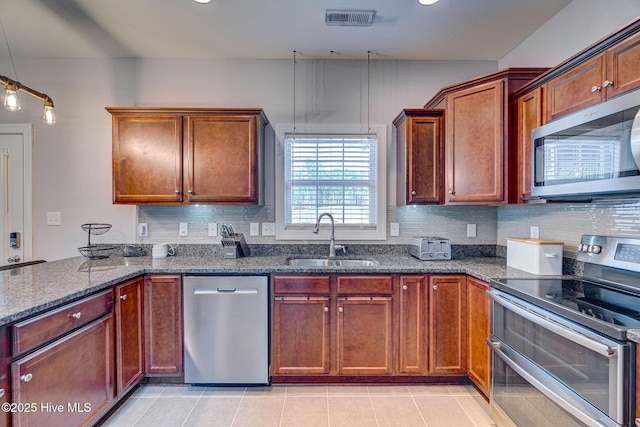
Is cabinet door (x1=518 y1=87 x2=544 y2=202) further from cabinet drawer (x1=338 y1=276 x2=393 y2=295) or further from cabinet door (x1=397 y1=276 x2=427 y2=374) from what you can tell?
cabinet drawer (x1=338 y1=276 x2=393 y2=295)

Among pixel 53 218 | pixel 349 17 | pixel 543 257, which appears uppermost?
pixel 349 17

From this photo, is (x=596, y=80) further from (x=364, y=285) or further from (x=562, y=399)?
(x=364, y=285)

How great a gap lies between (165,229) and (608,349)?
306 centimetres

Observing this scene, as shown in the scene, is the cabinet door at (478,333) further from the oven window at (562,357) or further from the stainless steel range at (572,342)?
the oven window at (562,357)

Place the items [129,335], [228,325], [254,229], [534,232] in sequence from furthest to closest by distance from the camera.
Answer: [254,229], [534,232], [228,325], [129,335]

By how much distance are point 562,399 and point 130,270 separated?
2536mm

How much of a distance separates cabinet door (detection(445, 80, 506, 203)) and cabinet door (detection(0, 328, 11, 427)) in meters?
2.69

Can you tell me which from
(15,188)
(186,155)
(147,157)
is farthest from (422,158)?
(15,188)

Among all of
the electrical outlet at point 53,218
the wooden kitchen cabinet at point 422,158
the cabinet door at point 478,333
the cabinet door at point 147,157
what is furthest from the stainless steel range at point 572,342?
the electrical outlet at point 53,218

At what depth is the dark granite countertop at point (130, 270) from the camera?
149cm

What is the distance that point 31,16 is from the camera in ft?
7.21

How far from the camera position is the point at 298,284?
7.17ft

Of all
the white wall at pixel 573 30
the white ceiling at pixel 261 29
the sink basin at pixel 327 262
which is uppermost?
the white ceiling at pixel 261 29

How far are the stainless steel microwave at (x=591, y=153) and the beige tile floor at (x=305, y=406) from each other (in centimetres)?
151
